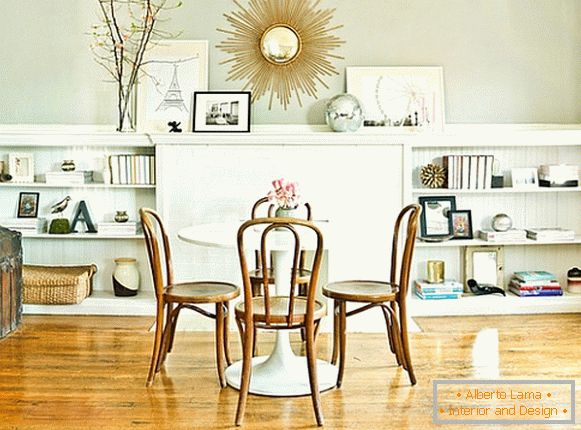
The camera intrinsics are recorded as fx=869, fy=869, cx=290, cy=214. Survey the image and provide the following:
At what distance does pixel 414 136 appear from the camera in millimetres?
5520

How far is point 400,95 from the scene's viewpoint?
5.86m

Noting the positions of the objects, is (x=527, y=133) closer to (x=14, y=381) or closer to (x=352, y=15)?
(x=352, y=15)

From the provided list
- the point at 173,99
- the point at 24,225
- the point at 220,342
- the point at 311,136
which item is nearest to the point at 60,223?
the point at 24,225

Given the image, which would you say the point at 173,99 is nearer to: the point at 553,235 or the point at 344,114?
the point at 344,114

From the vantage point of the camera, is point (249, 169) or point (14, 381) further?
point (249, 169)

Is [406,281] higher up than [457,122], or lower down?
lower down

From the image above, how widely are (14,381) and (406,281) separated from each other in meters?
1.93

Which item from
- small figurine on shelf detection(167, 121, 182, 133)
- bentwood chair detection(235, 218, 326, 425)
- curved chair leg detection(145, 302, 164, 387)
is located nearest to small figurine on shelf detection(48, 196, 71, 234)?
small figurine on shelf detection(167, 121, 182, 133)

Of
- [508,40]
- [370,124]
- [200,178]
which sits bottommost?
[200,178]

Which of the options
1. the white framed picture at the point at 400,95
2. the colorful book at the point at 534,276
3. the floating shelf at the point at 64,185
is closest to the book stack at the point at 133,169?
the floating shelf at the point at 64,185

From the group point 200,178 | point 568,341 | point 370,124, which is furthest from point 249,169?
point 568,341

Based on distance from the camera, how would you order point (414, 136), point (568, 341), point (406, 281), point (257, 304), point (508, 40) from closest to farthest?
point (257, 304) < point (406, 281) < point (568, 341) < point (414, 136) < point (508, 40)

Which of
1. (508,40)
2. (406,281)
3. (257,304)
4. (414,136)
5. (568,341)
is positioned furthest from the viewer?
(508,40)

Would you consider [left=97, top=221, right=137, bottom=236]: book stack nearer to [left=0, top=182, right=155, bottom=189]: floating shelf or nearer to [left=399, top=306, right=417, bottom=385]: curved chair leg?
[left=0, top=182, right=155, bottom=189]: floating shelf
